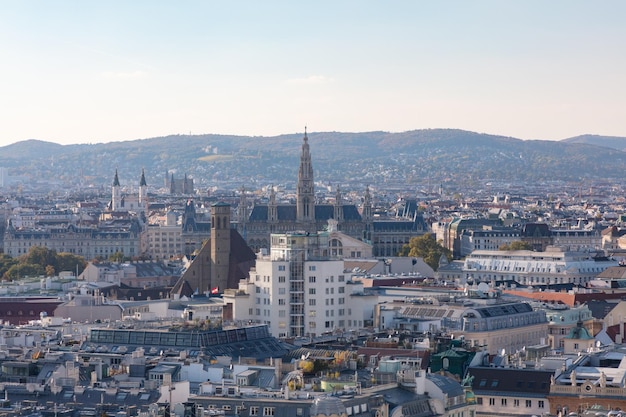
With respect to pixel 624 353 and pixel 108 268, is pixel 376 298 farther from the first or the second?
pixel 108 268

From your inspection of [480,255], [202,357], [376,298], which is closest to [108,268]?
[480,255]

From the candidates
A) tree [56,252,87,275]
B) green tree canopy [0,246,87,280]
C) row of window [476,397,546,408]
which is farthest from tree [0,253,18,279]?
row of window [476,397,546,408]

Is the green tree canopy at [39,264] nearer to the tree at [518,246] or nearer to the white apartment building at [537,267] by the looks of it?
the white apartment building at [537,267]

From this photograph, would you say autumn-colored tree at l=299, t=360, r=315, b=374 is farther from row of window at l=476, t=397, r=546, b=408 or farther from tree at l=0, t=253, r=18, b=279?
tree at l=0, t=253, r=18, b=279

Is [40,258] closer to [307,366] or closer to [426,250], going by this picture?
[426,250]

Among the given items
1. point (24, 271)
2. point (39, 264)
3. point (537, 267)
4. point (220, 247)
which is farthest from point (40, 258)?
point (220, 247)
